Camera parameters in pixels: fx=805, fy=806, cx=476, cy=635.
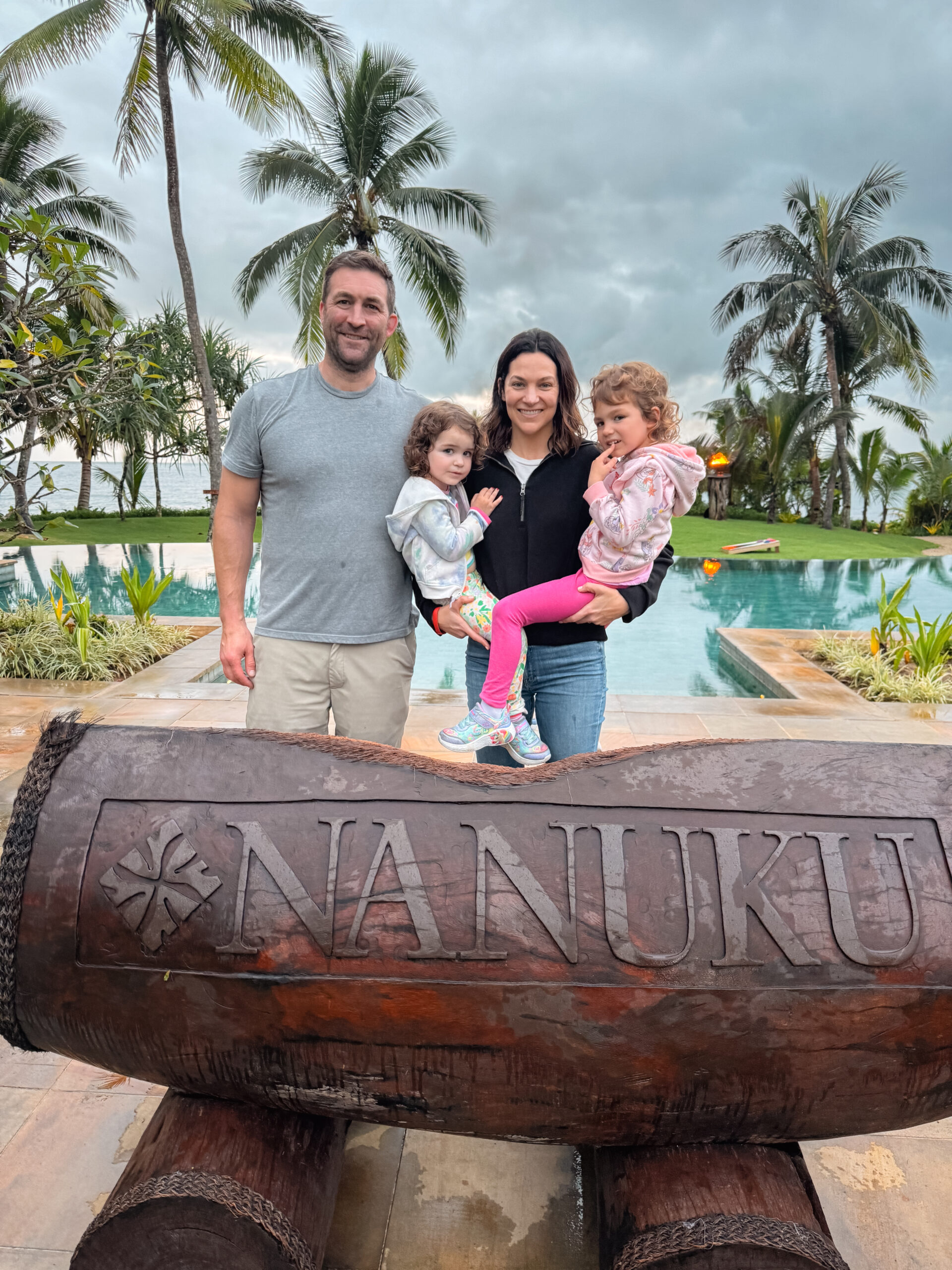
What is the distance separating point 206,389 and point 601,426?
11.0 m

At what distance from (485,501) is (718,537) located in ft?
57.0

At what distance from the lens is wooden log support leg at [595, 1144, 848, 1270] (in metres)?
1.17

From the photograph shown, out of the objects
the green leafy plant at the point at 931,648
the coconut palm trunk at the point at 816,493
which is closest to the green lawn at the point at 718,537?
the coconut palm trunk at the point at 816,493

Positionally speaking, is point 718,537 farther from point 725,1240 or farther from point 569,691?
point 725,1240

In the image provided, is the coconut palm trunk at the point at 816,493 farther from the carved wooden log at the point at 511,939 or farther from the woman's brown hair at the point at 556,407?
the carved wooden log at the point at 511,939

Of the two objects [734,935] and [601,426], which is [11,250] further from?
[734,935]

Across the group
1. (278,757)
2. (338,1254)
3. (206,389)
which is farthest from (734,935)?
(206,389)

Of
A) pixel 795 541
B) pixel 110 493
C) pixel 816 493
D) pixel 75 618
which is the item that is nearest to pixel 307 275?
pixel 75 618

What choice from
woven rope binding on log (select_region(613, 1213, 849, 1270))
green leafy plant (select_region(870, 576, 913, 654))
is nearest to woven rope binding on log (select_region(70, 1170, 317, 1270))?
woven rope binding on log (select_region(613, 1213, 849, 1270))

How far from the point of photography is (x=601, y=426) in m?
1.95

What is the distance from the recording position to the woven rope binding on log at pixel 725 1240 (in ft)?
3.83

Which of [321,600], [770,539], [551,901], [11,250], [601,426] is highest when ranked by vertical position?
[11,250]

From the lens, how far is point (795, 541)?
698 inches

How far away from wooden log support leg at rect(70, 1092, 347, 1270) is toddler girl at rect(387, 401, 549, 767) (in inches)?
36.3
